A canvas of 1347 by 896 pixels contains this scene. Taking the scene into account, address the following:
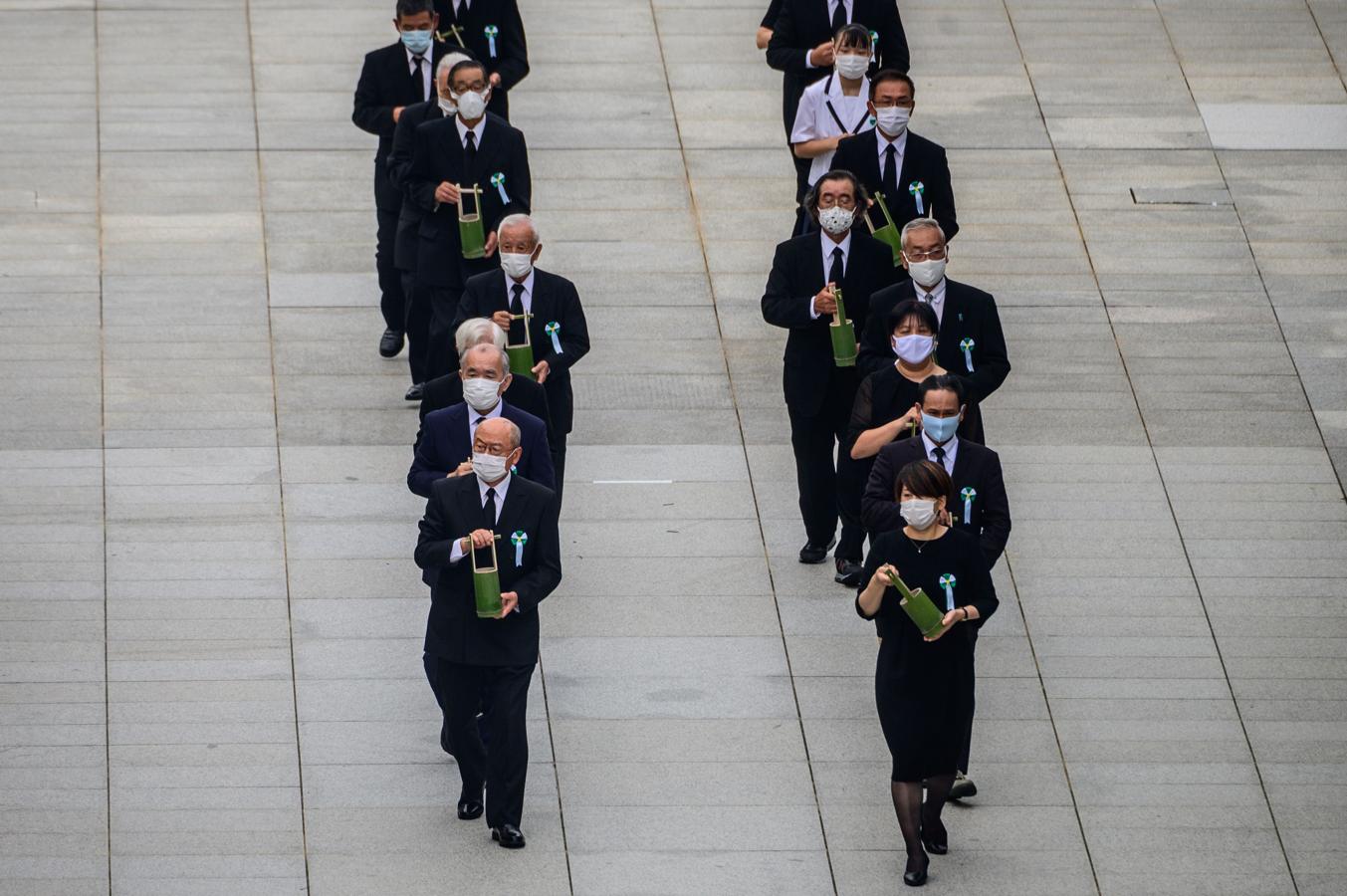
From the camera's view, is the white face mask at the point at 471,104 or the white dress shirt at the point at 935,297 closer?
the white dress shirt at the point at 935,297

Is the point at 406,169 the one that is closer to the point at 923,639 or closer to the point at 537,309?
the point at 537,309

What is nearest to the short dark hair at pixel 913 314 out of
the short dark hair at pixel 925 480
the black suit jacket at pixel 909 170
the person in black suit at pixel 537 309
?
the short dark hair at pixel 925 480

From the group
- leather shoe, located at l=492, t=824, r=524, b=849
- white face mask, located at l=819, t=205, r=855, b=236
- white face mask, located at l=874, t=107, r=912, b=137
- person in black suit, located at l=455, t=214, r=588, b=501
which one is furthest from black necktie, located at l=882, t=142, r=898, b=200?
leather shoe, located at l=492, t=824, r=524, b=849

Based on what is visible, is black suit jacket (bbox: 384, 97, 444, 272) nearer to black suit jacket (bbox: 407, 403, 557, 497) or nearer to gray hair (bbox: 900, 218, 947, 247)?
black suit jacket (bbox: 407, 403, 557, 497)

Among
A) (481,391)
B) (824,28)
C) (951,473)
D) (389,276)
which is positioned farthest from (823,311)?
(389,276)

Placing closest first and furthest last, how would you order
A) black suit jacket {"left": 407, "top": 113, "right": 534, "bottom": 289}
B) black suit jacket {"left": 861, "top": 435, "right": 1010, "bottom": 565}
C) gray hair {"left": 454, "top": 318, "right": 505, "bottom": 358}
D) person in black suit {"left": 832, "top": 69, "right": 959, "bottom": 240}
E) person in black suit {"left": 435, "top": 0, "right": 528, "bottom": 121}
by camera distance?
black suit jacket {"left": 861, "top": 435, "right": 1010, "bottom": 565}, gray hair {"left": 454, "top": 318, "right": 505, "bottom": 358}, person in black suit {"left": 832, "top": 69, "right": 959, "bottom": 240}, black suit jacket {"left": 407, "top": 113, "right": 534, "bottom": 289}, person in black suit {"left": 435, "top": 0, "right": 528, "bottom": 121}

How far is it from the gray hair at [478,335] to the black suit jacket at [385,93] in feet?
10.7

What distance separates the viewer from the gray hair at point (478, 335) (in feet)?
34.1

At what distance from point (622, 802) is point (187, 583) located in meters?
2.66

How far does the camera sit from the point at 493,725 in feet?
32.2

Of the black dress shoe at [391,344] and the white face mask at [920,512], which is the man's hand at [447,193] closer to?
the black dress shoe at [391,344]

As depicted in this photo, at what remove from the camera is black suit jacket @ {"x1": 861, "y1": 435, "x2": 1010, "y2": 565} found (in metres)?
10.0

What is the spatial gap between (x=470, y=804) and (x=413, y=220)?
397 centimetres

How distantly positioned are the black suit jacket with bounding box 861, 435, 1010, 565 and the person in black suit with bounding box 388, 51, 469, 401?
Result: 3705 mm
